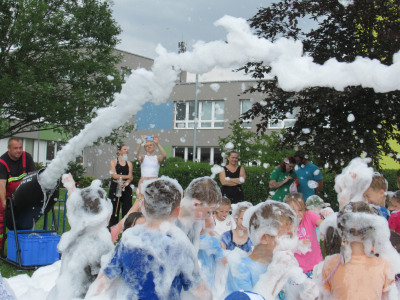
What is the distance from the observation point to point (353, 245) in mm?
2402

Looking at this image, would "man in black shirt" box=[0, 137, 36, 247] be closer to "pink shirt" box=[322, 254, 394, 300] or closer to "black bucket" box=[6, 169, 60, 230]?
"black bucket" box=[6, 169, 60, 230]

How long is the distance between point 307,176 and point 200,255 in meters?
3.61

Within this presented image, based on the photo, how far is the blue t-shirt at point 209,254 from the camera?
10.1 feet

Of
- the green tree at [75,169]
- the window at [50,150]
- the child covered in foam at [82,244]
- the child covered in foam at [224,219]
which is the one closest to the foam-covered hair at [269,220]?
the child covered in foam at [82,244]

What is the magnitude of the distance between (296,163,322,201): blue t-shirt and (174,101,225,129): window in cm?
1930

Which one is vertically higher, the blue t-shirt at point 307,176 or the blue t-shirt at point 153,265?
the blue t-shirt at point 307,176

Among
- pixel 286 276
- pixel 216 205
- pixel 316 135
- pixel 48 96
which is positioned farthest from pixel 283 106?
pixel 48 96

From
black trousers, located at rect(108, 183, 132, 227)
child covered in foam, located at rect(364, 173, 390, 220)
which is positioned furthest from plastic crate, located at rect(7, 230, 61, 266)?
child covered in foam, located at rect(364, 173, 390, 220)

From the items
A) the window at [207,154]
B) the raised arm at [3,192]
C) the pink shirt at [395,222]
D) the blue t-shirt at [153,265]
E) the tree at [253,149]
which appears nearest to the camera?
the blue t-shirt at [153,265]

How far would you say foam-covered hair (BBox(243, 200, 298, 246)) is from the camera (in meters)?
2.54

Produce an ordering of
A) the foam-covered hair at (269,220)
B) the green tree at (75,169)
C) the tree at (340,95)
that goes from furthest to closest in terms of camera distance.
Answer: the green tree at (75,169) → the tree at (340,95) → the foam-covered hair at (269,220)

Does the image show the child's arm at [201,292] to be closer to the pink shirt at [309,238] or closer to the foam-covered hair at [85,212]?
the foam-covered hair at [85,212]

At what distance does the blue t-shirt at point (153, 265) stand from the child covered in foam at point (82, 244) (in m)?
0.70

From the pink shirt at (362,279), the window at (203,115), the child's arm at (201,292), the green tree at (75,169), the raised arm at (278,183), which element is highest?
the window at (203,115)
